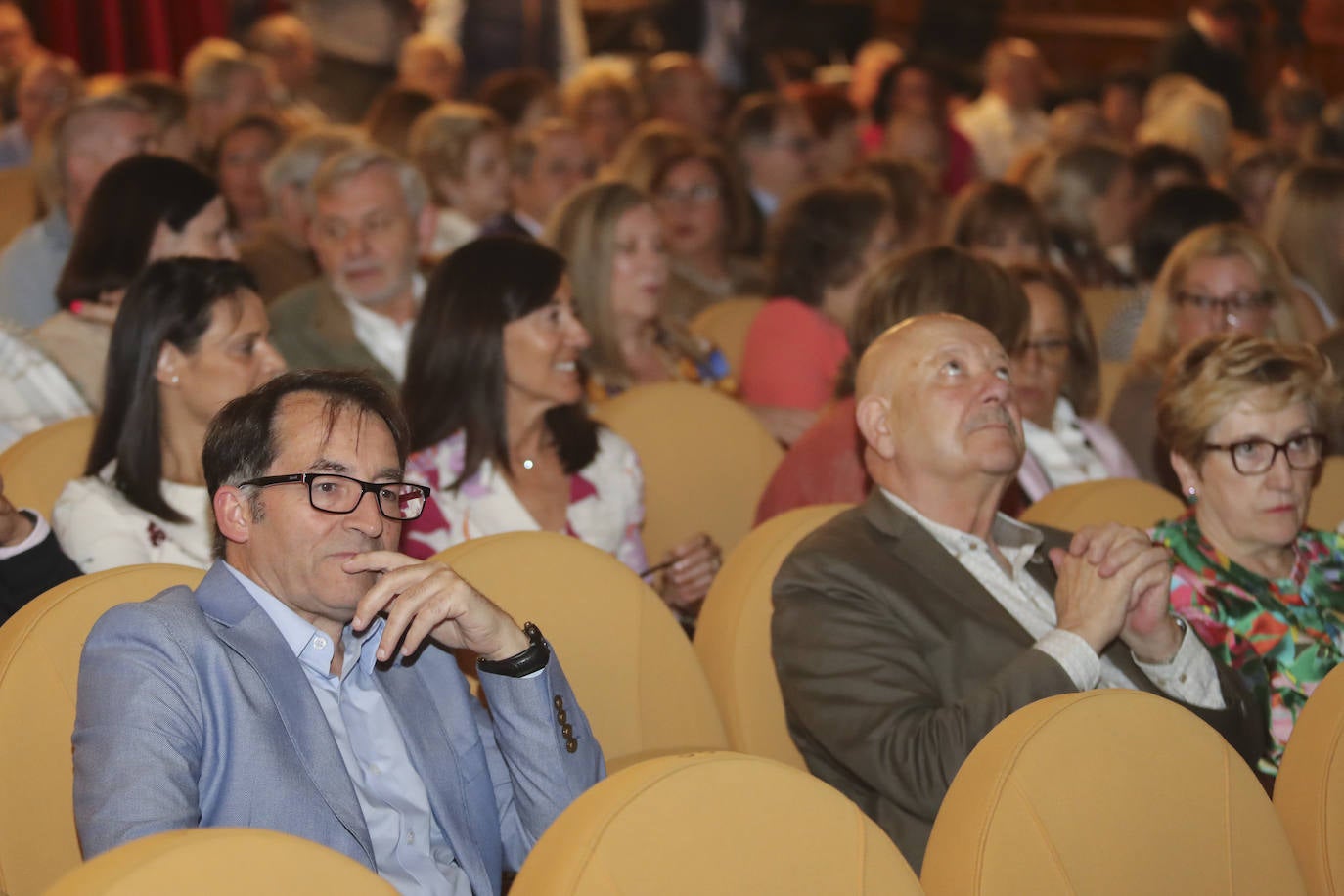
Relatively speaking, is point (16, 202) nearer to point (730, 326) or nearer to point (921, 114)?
point (730, 326)

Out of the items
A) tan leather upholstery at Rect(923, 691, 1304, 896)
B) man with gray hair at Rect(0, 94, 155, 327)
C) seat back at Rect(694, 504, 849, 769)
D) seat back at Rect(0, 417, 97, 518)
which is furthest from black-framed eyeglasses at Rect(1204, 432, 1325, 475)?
man with gray hair at Rect(0, 94, 155, 327)

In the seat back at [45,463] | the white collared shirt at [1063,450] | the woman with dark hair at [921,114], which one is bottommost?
the woman with dark hair at [921,114]

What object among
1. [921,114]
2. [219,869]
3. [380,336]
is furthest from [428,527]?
[921,114]

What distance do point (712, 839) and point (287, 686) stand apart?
60 cm

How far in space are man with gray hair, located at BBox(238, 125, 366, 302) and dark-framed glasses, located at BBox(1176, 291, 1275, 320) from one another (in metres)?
2.45

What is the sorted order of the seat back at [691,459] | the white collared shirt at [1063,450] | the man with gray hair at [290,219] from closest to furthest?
the seat back at [691,459], the white collared shirt at [1063,450], the man with gray hair at [290,219]

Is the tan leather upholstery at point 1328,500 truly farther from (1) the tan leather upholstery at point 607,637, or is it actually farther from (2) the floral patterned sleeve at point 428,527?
(2) the floral patterned sleeve at point 428,527

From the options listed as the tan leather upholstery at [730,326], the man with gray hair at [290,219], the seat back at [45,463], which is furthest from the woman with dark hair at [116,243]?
the tan leather upholstery at [730,326]

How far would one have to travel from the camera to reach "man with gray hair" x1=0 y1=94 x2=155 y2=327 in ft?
13.2

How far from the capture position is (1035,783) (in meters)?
1.57

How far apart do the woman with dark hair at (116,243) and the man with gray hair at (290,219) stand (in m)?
1.18

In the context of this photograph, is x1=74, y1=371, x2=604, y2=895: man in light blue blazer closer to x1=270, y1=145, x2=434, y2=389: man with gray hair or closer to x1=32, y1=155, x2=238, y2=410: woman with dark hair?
x1=32, y1=155, x2=238, y2=410: woman with dark hair

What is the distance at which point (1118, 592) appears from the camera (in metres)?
2.11

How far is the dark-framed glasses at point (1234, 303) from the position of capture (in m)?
3.59
